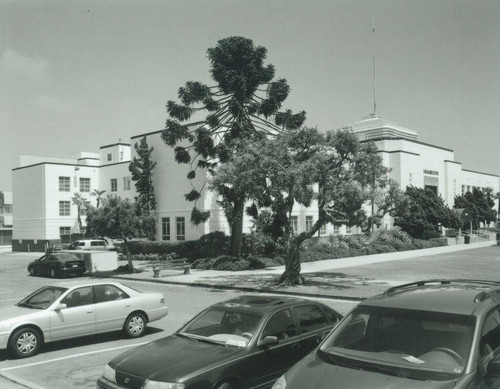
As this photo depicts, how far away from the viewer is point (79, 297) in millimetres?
10734

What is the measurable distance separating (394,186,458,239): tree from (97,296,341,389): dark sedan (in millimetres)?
42210

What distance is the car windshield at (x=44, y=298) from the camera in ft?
34.5

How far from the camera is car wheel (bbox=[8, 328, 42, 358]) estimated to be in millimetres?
9656

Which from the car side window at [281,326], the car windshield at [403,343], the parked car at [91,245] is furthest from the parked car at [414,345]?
the parked car at [91,245]

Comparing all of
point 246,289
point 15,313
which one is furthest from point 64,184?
point 15,313

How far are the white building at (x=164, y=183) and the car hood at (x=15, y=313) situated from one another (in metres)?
25.6

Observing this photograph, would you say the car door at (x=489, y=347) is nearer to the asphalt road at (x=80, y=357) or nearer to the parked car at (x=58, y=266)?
the asphalt road at (x=80, y=357)

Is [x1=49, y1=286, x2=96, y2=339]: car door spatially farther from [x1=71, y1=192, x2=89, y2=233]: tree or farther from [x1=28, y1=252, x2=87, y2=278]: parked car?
[x1=71, y1=192, x2=89, y2=233]: tree

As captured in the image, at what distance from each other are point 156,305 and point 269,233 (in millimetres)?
21505

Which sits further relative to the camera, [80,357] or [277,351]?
[80,357]

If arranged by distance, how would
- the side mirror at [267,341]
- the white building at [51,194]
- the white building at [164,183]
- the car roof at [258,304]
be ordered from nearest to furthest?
the side mirror at [267,341], the car roof at [258,304], the white building at [164,183], the white building at [51,194]

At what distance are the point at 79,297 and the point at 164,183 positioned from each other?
29.7 meters

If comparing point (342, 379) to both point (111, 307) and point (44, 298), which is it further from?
point (44, 298)

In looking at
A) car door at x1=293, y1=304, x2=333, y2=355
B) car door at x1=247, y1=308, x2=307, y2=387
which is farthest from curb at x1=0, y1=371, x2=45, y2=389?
car door at x1=293, y1=304, x2=333, y2=355
